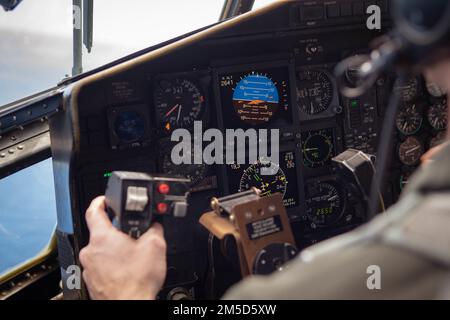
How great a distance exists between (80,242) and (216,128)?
88cm

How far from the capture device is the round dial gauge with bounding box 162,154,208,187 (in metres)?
2.76

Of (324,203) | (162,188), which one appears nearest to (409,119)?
(324,203)

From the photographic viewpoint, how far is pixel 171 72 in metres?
2.73

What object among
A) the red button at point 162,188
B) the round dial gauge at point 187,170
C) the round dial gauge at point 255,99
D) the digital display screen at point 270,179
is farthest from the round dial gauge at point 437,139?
the red button at point 162,188

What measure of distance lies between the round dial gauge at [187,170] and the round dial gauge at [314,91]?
0.69m

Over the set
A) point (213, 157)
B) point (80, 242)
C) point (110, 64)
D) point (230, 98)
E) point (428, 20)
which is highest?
point (428, 20)

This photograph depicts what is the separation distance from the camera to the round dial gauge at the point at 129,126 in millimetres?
2643

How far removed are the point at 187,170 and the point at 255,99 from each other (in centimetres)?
53

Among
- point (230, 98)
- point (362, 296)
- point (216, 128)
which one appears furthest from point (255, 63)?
point (362, 296)

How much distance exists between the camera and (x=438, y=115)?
3.32 m

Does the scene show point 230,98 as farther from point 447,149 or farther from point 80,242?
point 447,149

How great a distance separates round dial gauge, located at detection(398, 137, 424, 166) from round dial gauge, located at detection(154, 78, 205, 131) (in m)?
1.29

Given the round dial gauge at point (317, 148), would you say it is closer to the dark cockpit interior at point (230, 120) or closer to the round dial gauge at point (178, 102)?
the dark cockpit interior at point (230, 120)

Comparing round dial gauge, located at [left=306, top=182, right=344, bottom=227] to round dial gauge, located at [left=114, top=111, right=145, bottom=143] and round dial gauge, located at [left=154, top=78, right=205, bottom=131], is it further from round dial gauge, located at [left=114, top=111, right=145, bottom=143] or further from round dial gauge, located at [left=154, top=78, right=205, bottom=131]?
A: round dial gauge, located at [left=114, top=111, right=145, bottom=143]
